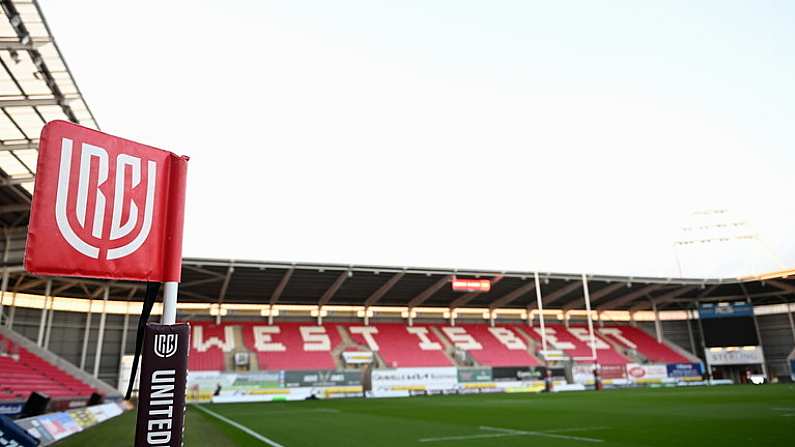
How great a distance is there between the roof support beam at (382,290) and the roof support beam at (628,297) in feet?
76.7

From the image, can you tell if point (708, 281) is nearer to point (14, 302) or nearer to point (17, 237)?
point (17, 237)

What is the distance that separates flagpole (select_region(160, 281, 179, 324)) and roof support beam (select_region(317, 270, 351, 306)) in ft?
110

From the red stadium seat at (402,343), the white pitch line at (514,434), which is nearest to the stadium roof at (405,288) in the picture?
the red stadium seat at (402,343)

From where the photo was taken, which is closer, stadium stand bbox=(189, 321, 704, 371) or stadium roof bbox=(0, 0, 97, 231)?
stadium roof bbox=(0, 0, 97, 231)

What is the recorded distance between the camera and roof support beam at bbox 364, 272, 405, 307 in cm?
3928

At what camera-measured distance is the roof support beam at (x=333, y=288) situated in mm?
37447

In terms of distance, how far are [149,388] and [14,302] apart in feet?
132

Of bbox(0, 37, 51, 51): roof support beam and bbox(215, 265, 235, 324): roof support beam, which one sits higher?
bbox(0, 37, 51, 51): roof support beam

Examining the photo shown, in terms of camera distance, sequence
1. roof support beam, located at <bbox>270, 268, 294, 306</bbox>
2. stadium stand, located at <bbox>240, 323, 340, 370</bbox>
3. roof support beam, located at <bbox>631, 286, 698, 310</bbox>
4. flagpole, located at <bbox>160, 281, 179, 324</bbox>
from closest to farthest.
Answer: flagpole, located at <bbox>160, 281, 179, 324</bbox>, roof support beam, located at <bbox>270, 268, 294, 306</bbox>, stadium stand, located at <bbox>240, 323, 340, 370</bbox>, roof support beam, located at <bbox>631, 286, 698, 310</bbox>

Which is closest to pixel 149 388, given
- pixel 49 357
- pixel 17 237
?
pixel 17 237

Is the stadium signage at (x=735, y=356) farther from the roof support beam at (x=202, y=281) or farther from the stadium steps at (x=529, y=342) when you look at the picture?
the roof support beam at (x=202, y=281)

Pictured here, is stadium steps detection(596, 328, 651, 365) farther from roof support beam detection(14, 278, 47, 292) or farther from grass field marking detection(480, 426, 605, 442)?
roof support beam detection(14, 278, 47, 292)

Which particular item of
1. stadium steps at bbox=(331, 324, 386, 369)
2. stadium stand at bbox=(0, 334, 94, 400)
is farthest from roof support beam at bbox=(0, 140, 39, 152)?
stadium steps at bbox=(331, 324, 386, 369)

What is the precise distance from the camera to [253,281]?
3831 cm
